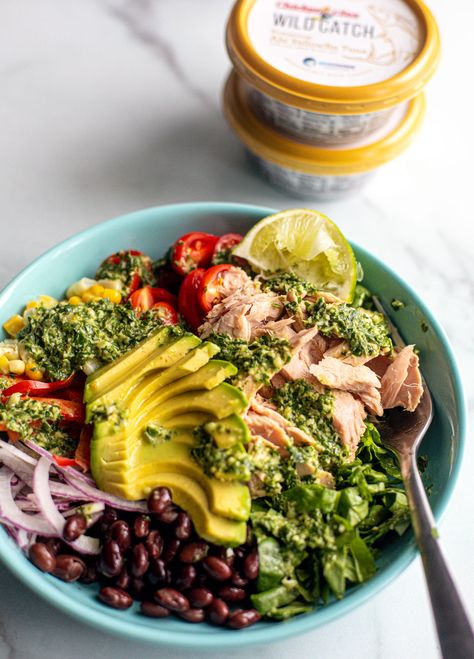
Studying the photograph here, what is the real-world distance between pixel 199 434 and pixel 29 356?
1.06m

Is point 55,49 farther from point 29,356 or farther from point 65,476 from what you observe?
point 65,476

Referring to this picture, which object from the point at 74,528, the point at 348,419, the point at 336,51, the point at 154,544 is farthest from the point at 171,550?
the point at 336,51

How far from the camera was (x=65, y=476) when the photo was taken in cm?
330

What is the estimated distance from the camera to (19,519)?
321 centimetres

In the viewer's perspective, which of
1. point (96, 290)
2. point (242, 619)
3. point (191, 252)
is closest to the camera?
point (242, 619)

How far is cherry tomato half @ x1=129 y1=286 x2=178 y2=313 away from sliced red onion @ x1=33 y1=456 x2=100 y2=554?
106 cm

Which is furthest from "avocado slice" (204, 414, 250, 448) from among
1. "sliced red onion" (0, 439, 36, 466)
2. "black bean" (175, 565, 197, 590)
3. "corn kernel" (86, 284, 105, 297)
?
"corn kernel" (86, 284, 105, 297)

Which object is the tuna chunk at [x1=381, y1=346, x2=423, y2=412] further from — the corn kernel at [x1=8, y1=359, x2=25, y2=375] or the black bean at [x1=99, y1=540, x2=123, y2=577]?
the corn kernel at [x1=8, y1=359, x2=25, y2=375]

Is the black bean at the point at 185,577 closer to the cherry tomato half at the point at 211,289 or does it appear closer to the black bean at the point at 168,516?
the black bean at the point at 168,516

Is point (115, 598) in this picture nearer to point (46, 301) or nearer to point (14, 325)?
point (14, 325)

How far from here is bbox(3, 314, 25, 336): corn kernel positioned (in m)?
3.88

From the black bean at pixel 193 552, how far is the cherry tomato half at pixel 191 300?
4.33ft

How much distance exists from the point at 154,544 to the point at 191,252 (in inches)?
70.0

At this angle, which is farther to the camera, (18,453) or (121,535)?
(18,453)
